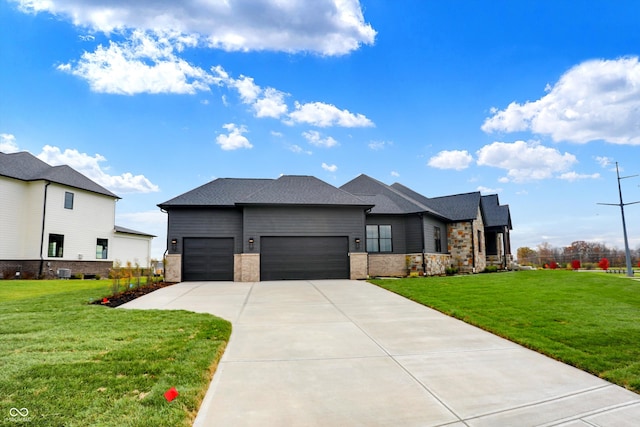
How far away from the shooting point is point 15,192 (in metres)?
21.8

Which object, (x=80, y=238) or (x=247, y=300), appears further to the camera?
(x=80, y=238)

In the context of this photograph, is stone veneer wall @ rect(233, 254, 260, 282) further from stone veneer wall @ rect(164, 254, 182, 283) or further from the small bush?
the small bush

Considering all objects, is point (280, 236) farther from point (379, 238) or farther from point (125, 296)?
point (125, 296)

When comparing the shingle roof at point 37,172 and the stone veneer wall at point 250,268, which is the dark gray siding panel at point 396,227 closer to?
the stone veneer wall at point 250,268

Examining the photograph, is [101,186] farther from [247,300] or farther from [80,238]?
[247,300]

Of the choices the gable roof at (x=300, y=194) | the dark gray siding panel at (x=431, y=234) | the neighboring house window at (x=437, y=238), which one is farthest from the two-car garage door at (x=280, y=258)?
the neighboring house window at (x=437, y=238)

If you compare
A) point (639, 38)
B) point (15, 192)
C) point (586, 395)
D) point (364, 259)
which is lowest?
point (586, 395)

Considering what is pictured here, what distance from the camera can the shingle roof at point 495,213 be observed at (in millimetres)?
26609

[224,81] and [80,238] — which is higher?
[224,81]

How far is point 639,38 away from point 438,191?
677 inches

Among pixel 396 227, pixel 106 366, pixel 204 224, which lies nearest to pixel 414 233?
pixel 396 227

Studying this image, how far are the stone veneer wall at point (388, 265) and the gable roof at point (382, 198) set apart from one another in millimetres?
2491

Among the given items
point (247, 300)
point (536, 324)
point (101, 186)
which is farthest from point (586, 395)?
point (101, 186)

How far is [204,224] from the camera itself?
1809 cm
